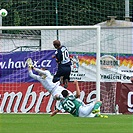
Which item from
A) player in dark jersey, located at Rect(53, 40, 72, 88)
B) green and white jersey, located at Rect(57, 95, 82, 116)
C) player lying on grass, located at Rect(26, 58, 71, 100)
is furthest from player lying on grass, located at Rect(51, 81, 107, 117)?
player lying on grass, located at Rect(26, 58, 71, 100)

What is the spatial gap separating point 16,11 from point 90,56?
19.1 feet

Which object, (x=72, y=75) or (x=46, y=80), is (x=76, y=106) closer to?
(x=46, y=80)

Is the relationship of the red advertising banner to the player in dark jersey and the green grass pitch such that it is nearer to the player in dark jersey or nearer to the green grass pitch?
the player in dark jersey

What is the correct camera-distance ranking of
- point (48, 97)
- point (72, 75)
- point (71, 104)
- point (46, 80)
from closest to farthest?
point (71, 104) → point (46, 80) → point (48, 97) → point (72, 75)

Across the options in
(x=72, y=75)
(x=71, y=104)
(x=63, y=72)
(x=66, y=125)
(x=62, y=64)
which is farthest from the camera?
(x=72, y=75)

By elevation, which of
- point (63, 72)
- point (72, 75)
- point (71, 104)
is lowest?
point (71, 104)

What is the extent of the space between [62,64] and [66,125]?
5.11m

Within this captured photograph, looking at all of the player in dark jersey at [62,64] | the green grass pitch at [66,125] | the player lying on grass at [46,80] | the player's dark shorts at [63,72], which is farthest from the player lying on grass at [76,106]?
the player lying on grass at [46,80]

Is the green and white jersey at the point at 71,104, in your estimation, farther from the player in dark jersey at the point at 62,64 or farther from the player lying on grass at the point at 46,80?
the player lying on grass at the point at 46,80

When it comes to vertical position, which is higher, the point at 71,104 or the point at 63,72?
the point at 63,72

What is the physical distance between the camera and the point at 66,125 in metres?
15.9

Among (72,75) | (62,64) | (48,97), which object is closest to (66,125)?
(62,64)

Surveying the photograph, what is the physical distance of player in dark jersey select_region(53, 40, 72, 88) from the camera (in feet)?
66.8

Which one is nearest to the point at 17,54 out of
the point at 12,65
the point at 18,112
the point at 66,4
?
the point at 12,65
